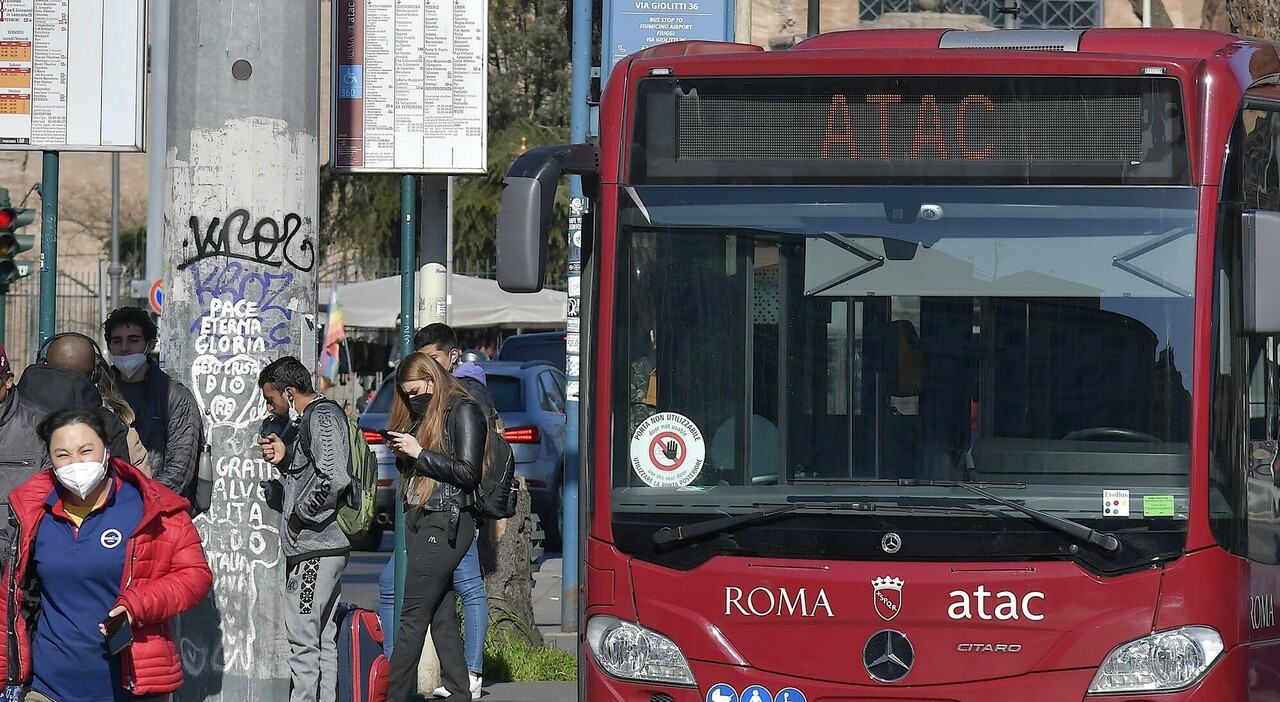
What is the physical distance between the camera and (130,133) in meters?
9.13

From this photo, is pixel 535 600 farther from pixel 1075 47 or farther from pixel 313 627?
pixel 1075 47

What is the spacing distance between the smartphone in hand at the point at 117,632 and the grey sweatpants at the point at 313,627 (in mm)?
2200

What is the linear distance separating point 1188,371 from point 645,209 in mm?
1757

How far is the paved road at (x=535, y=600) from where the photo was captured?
929 cm

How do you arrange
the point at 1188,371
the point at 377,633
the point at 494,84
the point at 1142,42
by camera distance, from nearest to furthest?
the point at 1188,371, the point at 1142,42, the point at 377,633, the point at 494,84

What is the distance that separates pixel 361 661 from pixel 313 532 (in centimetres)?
61

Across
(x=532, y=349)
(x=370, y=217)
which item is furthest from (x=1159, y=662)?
(x=370, y=217)

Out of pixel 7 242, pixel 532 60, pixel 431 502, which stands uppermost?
pixel 532 60

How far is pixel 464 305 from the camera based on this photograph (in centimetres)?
2581

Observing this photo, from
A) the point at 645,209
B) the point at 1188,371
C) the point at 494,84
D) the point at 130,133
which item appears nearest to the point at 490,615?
the point at 130,133

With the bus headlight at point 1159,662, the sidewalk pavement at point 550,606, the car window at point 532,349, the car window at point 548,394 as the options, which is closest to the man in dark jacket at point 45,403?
the bus headlight at point 1159,662

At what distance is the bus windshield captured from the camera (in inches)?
213

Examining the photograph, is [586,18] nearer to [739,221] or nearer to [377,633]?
[377,633]

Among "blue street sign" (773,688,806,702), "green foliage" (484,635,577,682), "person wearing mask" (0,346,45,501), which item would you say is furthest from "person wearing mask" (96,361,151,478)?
"blue street sign" (773,688,806,702)
